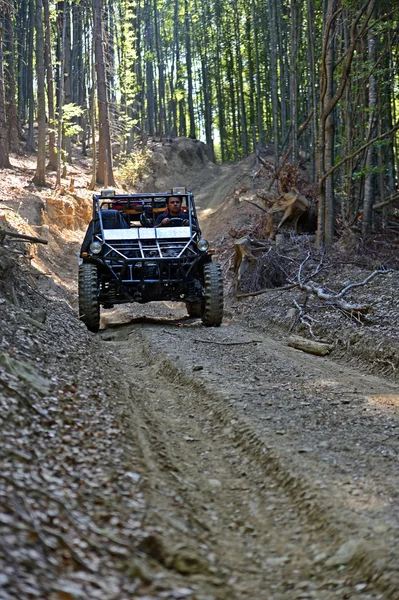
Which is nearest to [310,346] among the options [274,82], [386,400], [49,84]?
[386,400]

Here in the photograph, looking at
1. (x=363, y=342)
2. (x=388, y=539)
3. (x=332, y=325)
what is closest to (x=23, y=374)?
(x=388, y=539)

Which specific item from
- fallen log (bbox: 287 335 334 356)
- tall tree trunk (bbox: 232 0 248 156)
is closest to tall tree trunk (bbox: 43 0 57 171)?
tall tree trunk (bbox: 232 0 248 156)

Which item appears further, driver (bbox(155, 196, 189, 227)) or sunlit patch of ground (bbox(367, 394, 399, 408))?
driver (bbox(155, 196, 189, 227))

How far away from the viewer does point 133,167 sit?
34406 millimetres

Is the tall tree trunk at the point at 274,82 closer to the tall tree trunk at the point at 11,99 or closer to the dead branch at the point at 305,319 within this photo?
the tall tree trunk at the point at 11,99

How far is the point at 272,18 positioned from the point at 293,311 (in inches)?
744

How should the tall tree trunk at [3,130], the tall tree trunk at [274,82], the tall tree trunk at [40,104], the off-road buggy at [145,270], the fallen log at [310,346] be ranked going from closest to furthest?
the fallen log at [310,346] → the off-road buggy at [145,270] → the tall tree trunk at [3,130] → the tall tree trunk at [40,104] → the tall tree trunk at [274,82]

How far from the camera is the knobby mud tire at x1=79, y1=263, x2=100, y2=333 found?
385 inches

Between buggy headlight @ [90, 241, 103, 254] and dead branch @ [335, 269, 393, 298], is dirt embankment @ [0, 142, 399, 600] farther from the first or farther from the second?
dead branch @ [335, 269, 393, 298]

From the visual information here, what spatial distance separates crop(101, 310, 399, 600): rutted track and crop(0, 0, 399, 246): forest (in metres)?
7.37

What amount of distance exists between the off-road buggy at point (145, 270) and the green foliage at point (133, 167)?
23.4 meters

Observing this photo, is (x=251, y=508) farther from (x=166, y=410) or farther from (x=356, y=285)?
(x=356, y=285)

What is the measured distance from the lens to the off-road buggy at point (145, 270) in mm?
9945

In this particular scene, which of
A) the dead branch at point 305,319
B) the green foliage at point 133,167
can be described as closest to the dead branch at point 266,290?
the dead branch at point 305,319
